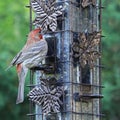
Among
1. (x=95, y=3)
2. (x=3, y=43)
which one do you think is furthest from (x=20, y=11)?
(x=95, y=3)

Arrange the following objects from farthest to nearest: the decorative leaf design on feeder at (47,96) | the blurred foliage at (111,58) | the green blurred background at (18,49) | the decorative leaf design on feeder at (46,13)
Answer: the blurred foliage at (111,58) → the green blurred background at (18,49) → the decorative leaf design on feeder at (46,13) → the decorative leaf design on feeder at (47,96)

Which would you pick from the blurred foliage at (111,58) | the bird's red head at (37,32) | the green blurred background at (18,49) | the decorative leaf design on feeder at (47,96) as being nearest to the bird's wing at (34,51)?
the bird's red head at (37,32)

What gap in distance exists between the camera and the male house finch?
1291 centimetres

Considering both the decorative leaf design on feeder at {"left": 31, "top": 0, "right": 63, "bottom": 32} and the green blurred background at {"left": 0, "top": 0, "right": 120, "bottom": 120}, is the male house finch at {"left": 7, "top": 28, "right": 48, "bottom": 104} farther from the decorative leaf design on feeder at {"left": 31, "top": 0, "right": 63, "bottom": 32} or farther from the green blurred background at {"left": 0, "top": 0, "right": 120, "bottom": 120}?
the green blurred background at {"left": 0, "top": 0, "right": 120, "bottom": 120}

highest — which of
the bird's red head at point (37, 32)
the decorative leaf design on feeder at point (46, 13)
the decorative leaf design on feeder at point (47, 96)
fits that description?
the decorative leaf design on feeder at point (46, 13)

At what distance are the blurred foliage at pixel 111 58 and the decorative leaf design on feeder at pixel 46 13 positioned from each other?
8.85 metres

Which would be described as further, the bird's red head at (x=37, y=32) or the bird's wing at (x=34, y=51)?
the bird's red head at (x=37, y=32)

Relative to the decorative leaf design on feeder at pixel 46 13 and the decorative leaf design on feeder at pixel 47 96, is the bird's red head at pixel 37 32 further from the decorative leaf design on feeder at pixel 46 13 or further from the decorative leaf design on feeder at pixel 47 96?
the decorative leaf design on feeder at pixel 47 96

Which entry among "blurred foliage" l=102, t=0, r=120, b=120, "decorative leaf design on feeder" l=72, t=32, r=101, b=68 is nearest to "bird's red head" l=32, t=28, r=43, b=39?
"decorative leaf design on feeder" l=72, t=32, r=101, b=68

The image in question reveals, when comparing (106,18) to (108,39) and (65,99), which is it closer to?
(108,39)

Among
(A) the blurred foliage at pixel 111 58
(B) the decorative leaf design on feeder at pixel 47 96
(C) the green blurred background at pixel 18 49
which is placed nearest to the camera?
(B) the decorative leaf design on feeder at pixel 47 96

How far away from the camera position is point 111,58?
2345 centimetres

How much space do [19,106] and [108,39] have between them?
277 cm

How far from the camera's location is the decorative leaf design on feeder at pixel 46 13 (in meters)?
12.9
